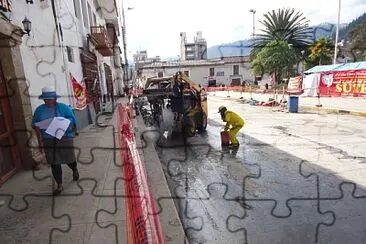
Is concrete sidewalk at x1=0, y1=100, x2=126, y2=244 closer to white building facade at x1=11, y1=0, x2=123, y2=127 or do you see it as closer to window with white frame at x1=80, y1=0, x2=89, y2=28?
white building facade at x1=11, y1=0, x2=123, y2=127

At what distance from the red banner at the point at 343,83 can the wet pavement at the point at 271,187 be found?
378 inches

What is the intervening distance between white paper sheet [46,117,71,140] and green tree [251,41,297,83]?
29.4m

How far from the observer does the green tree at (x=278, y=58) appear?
30.4 m

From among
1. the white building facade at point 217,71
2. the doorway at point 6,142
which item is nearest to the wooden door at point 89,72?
the doorway at point 6,142

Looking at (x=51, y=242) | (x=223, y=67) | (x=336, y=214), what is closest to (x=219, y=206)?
(x=336, y=214)

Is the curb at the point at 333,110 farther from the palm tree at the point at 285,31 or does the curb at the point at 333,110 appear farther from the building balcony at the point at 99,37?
the palm tree at the point at 285,31

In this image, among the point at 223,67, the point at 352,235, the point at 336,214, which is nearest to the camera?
the point at 352,235

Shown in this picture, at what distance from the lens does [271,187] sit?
15.2 ft

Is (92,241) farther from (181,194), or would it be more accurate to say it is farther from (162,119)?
(162,119)

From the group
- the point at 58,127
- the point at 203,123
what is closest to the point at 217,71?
the point at 203,123

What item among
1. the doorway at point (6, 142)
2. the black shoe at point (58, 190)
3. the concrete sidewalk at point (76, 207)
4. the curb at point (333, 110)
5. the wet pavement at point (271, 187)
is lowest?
the curb at point (333, 110)

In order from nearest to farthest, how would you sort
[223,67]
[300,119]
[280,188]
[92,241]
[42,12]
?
[92,241]
[280,188]
[42,12]
[300,119]
[223,67]

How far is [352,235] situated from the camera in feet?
10.5

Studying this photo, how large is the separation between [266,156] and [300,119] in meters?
6.02
